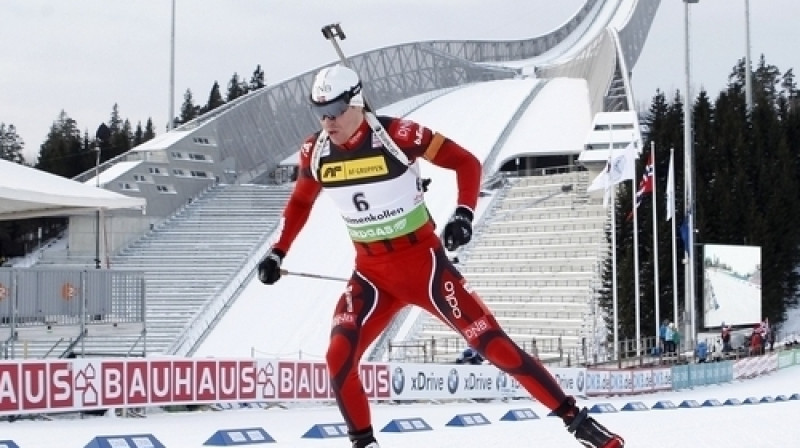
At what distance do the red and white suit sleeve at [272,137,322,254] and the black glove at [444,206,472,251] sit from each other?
0.80m

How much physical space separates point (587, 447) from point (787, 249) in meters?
40.8

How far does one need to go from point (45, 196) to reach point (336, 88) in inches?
528

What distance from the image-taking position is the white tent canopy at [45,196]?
18.6 m

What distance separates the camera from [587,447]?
6152 millimetres

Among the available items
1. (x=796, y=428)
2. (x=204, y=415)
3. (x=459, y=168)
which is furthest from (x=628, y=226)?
(x=459, y=168)

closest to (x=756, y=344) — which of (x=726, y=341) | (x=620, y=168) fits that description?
(x=726, y=341)

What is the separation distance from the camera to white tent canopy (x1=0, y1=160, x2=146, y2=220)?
61.0ft

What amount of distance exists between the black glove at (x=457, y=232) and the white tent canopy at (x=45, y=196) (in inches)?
525

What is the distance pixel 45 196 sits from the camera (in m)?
18.7

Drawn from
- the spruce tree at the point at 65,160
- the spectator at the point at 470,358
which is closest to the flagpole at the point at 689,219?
the spectator at the point at 470,358

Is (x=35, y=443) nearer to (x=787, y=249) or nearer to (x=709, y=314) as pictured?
(x=709, y=314)

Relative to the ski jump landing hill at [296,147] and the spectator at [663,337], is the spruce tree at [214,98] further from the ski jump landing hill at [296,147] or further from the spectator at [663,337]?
the spectator at [663,337]

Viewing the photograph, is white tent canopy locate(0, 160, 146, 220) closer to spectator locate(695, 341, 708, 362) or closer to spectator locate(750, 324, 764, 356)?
spectator locate(695, 341, 708, 362)

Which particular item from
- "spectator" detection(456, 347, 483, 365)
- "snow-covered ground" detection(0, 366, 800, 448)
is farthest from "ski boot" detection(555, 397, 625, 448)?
"spectator" detection(456, 347, 483, 365)
